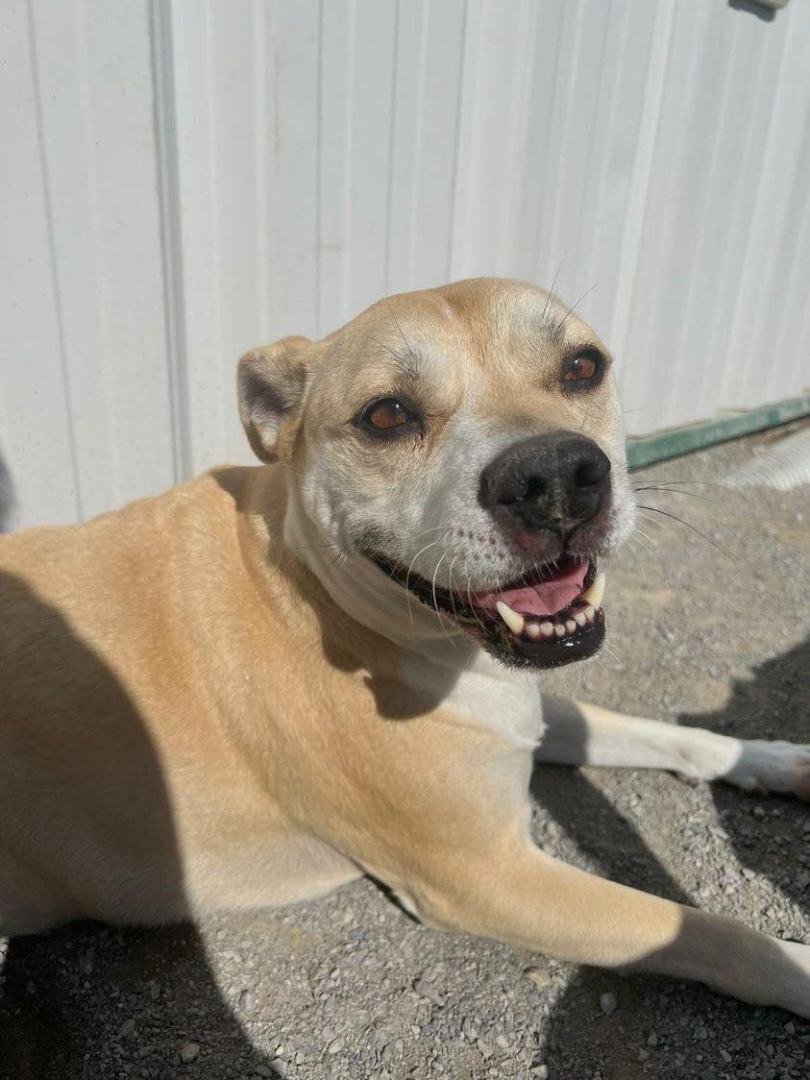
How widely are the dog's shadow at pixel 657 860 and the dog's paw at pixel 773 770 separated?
0.16 ft

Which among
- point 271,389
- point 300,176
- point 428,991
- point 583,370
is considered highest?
point 300,176

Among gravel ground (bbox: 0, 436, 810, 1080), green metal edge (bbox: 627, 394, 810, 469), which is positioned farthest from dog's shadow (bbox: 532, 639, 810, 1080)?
green metal edge (bbox: 627, 394, 810, 469)

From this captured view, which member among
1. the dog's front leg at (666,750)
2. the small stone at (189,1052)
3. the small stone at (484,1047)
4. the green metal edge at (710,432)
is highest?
the green metal edge at (710,432)

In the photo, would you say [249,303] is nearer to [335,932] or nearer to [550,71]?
[550,71]

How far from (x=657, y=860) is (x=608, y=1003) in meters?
0.58

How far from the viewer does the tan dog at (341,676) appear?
2.16 m

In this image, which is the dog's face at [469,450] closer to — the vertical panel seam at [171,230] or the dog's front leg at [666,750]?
the dog's front leg at [666,750]

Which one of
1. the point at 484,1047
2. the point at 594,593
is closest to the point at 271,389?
the point at 594,593

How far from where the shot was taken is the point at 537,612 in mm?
2020

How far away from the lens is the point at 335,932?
262 cm

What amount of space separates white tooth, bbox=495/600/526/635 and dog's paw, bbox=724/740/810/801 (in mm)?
1520

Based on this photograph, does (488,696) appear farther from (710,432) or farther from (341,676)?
(710,432)

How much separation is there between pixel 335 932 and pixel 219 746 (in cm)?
77

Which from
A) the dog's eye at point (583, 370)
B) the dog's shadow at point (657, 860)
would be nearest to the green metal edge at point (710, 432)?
the dog's shadow at point (657, 860)
